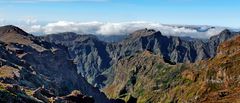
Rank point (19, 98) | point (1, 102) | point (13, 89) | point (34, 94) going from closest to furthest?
point (1, 102) → point (19, 98) → point (13, 89) → point (34, 94)

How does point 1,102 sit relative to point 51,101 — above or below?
above

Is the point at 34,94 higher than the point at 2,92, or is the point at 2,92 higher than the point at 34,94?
the point at 2,92

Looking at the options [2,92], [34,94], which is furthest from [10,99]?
[34,94]

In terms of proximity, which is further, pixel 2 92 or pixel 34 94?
pixel 34 94

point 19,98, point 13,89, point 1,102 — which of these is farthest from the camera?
point 13,89

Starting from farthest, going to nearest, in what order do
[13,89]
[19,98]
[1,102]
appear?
[13,89]
[19,98]
[1,102]

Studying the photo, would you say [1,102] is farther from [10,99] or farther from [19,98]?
[19,98]

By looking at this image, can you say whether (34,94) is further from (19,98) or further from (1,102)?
(1,102)

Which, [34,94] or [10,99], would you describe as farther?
[34,94]

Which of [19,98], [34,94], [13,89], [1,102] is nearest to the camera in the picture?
[1,102]

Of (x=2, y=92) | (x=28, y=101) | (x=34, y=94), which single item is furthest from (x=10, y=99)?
(x=34, y=94)
